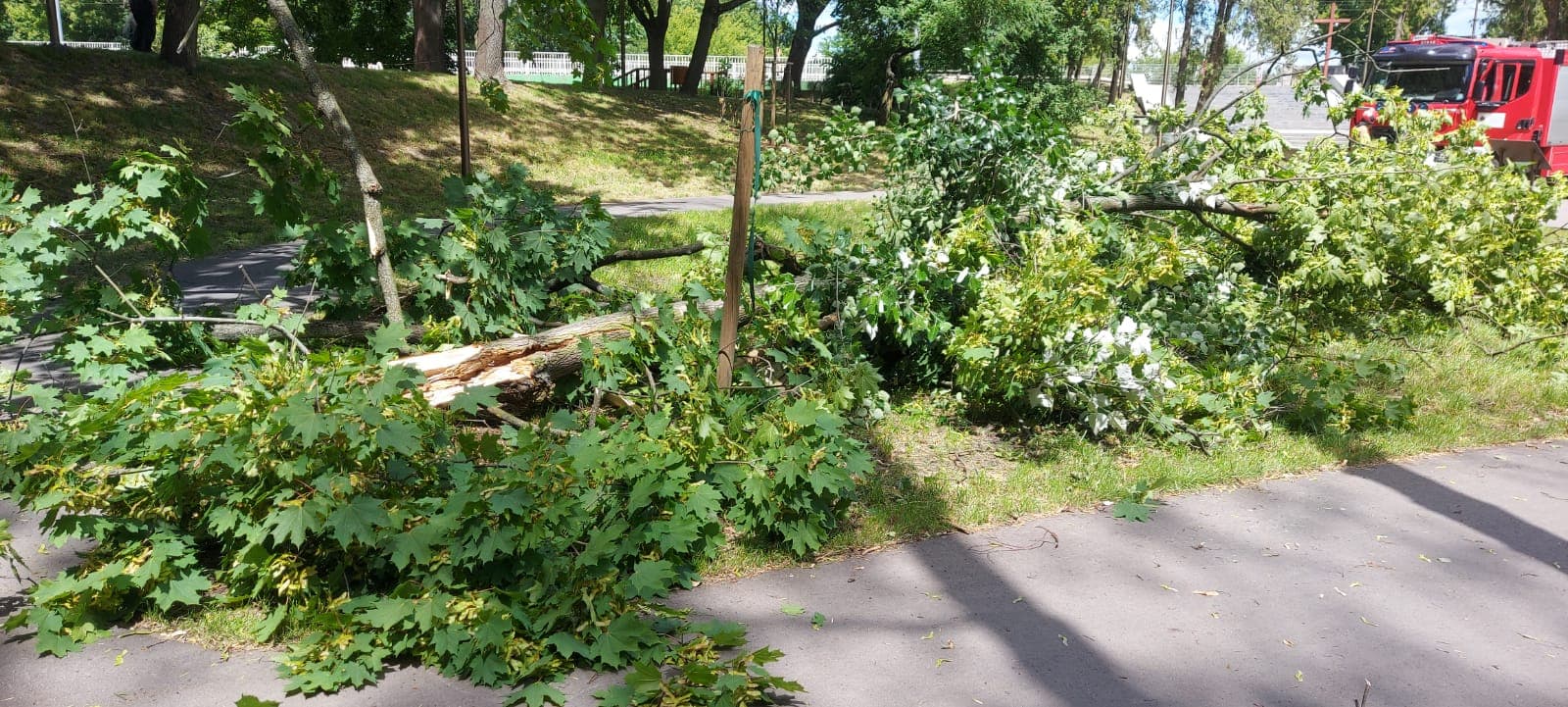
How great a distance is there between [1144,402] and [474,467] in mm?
3485

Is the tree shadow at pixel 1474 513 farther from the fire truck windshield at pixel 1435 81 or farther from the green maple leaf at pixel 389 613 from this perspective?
the fire truck windshield at pixel 1435 81

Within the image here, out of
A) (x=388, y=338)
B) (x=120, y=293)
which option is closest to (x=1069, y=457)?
→ (x=388, y=338)

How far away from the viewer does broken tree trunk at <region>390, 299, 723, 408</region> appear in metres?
4.83

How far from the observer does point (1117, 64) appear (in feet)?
146

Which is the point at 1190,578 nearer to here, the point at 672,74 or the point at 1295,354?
the point at 1295,354

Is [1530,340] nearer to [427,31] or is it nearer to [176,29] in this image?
[176,29]

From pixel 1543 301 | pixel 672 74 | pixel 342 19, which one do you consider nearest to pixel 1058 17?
pixel 672 74

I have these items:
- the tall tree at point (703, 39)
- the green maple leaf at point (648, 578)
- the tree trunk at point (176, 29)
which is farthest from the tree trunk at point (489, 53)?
the green maple leaf at point (648, 578)

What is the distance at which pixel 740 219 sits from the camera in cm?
443

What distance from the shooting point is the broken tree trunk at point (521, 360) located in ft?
15.8

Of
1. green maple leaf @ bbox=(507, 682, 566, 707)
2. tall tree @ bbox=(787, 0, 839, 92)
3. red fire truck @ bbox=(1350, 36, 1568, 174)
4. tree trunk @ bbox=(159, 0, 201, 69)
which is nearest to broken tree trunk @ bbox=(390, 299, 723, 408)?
green maple leaf @ bbox=(507, 682, 566, 707)

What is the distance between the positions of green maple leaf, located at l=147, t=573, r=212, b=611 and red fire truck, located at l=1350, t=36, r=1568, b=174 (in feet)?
72.5

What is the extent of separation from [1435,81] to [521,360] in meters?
22.7

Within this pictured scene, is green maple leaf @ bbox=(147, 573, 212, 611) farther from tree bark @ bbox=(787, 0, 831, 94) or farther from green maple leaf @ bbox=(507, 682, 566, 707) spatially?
tree bark @ bbox=(787, 0, 831, 94)
